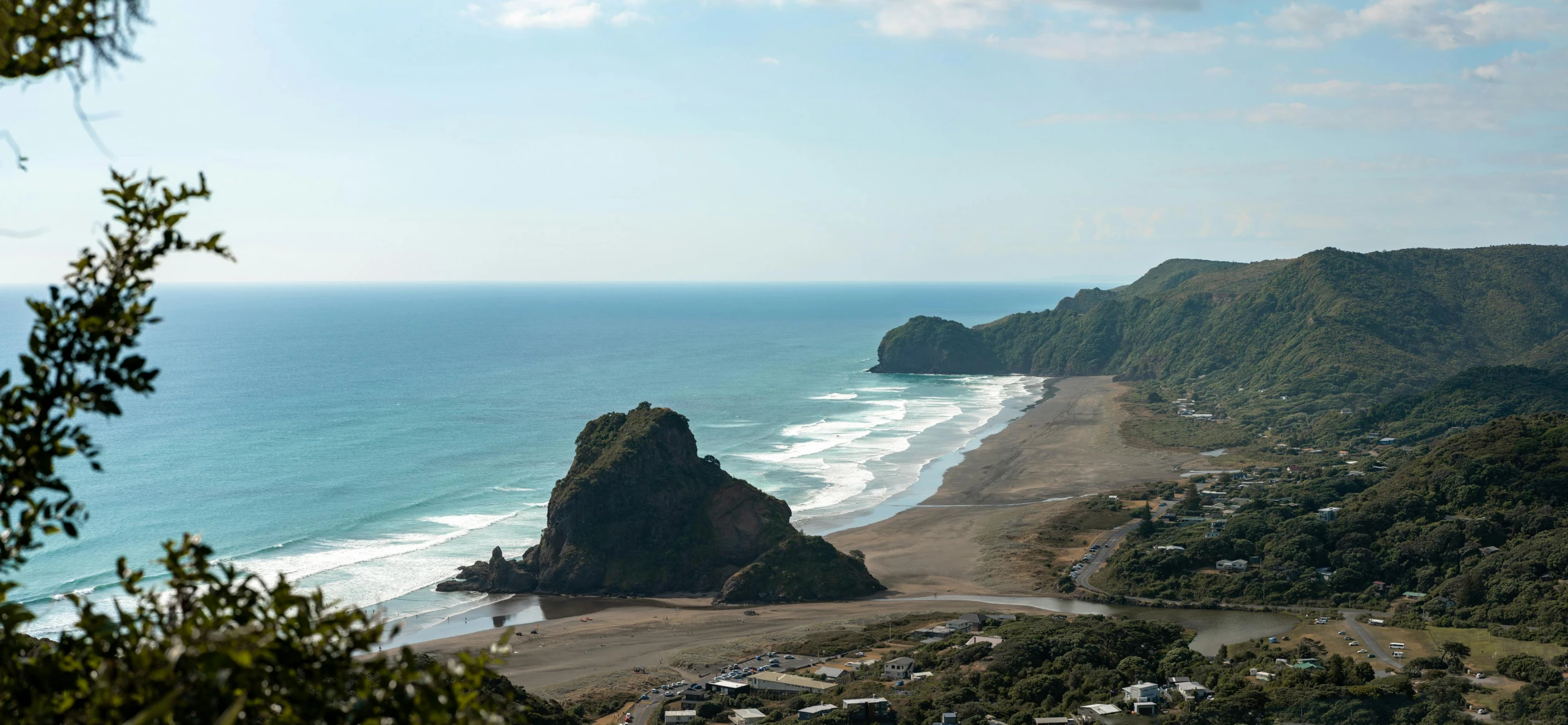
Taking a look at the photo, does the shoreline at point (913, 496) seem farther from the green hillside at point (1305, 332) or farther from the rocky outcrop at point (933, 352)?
the rocky outcrop at point (933, 352)

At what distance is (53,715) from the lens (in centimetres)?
501

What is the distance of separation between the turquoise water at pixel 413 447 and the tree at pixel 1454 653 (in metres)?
37.8

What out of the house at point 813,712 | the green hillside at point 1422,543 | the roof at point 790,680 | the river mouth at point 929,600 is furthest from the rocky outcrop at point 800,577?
the house at point 813,712

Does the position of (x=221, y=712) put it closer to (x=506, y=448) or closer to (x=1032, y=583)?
(x=1032, y=583)

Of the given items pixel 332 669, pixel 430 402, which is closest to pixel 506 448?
pixel 430 402

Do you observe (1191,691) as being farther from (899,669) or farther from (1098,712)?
(899,669)

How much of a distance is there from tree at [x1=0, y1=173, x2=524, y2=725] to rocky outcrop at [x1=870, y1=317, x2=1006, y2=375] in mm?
168176

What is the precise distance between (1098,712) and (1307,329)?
12424cm

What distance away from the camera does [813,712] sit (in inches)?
1460

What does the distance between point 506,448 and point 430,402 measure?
29873mm

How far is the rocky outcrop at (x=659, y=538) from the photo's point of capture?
6038 centimetres

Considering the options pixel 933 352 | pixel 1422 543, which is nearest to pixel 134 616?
pixel 1422 543

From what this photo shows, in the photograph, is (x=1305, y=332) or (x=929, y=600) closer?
(x=929, y=600)

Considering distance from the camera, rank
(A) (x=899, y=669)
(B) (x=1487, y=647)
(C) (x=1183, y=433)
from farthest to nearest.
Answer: (C) (x=1183, y=433) → (B) (x=1487, y=647) → (A) (x=899, y=669)
